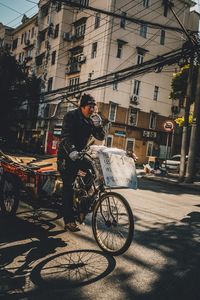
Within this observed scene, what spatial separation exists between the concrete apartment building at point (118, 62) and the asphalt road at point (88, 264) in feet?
86.0

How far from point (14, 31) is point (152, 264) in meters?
55.8

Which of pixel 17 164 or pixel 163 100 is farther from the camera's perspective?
pixel 163 100

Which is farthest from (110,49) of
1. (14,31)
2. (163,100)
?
(14,31)

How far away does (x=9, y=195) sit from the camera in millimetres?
5074

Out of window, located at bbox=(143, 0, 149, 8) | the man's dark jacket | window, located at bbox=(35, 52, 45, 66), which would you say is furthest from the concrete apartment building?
the man's dark jacket

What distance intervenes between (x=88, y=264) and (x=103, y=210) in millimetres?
754

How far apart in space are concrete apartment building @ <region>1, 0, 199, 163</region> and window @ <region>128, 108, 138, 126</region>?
0.03 m

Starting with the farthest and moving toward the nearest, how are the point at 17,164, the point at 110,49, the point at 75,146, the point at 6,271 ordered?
the point at 110,49
the point at 17,164
the point at 75,146
the point at 6,271

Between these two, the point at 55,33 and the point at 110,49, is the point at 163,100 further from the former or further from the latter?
the point at 55,33

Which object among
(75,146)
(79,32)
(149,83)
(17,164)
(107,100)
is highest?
(79,32)

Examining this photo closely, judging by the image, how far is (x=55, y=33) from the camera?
39094mm

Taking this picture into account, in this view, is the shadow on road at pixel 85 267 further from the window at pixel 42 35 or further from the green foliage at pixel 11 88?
the window at pixel 42 35

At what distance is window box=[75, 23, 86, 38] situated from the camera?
3534cm

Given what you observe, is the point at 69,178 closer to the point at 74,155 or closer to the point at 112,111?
the point at 74,155
